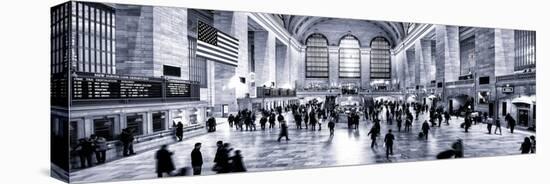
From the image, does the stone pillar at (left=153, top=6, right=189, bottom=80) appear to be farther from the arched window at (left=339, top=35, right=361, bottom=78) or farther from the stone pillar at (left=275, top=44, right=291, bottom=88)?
the arched window at (left=339, top=35, right=361, bottom=78)

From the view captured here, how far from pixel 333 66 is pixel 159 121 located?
9749 mm

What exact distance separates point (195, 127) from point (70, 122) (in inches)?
136

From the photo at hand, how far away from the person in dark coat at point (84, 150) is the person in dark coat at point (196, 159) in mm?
2468

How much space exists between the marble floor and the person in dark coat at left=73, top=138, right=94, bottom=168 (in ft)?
1.11

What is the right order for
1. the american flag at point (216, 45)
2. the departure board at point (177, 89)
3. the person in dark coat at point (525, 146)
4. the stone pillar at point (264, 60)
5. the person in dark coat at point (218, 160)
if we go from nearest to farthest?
the person in dark coat at point (218, 160), the departure board at point (177, 89), the american flag at point (216, 45), the person in dark coat at point (525, 146), the stone pillar at point (264, 60)

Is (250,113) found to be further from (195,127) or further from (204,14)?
(204,14)

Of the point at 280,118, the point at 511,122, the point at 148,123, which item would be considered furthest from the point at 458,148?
the point at 148,123

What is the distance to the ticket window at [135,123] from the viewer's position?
8.55 metres

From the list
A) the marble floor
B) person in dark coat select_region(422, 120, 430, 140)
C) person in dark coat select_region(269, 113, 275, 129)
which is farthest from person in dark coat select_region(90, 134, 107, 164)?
person in dark coat select_region(422, 120, 430, 140)

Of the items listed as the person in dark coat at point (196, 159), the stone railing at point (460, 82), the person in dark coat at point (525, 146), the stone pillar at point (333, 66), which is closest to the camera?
the person in dark coat at point (196, 159)

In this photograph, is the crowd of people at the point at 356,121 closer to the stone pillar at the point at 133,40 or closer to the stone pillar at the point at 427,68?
the stone pillar at the point at 427,68

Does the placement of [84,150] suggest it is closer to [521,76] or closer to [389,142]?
[389,142]

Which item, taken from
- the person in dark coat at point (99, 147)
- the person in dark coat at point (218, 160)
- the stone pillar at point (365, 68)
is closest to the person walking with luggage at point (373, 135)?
the stone pillar at point (365, 68)

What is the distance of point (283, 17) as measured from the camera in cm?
1175
